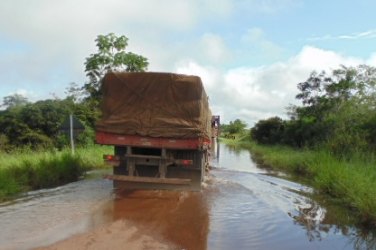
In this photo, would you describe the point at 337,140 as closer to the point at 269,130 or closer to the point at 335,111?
the point at 335,111

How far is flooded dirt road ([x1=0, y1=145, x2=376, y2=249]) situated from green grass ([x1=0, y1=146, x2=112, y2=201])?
2.14 feet

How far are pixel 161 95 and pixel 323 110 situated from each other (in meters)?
25.8

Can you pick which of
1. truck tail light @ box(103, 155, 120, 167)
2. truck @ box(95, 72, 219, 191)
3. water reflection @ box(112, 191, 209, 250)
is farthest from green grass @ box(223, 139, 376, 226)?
truck tail light @ box(103, 155, 120, 167)

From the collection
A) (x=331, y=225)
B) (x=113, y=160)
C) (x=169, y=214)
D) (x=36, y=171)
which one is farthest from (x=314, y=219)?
(x=36, y=171)

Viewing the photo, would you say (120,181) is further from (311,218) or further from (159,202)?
(311,218)

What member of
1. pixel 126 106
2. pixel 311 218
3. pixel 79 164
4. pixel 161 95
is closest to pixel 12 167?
pixel 79 164

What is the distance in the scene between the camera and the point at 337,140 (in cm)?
1767

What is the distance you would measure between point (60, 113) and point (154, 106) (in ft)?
63.3

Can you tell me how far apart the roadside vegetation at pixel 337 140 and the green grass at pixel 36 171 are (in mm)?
8105

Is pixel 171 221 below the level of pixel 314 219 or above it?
above

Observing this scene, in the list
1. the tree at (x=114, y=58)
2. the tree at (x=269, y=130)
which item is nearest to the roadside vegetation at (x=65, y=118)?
the tree at (x=114, y=58)

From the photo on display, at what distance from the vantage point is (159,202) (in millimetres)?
10211

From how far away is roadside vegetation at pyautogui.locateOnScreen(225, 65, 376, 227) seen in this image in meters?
10.9

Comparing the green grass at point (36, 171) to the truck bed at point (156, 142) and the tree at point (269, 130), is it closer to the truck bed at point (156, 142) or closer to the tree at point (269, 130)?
the truck bed at point (156, 142)
